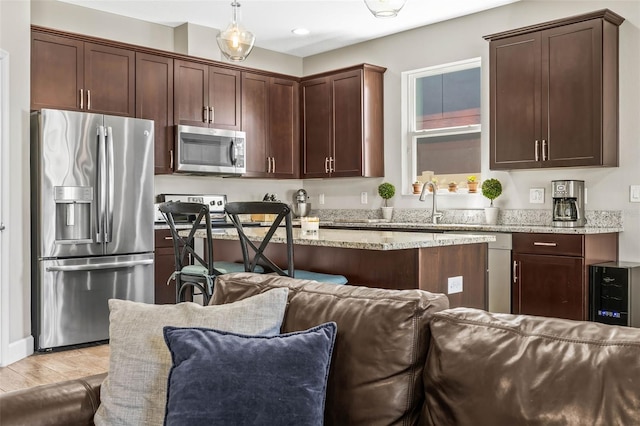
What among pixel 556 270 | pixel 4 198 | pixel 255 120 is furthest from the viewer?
pixel 255 120

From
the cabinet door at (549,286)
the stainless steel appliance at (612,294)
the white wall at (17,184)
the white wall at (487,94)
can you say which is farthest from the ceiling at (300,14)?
the stainless steel appliance at (612,294)

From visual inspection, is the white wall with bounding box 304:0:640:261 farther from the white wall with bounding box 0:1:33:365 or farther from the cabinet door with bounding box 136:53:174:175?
the white wall with bounding box 0:1:33:365

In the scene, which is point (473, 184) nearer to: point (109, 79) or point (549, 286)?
point (549, 286)

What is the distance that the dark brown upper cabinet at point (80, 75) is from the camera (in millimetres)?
4695

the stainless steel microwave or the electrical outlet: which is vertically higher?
the stainless steel microwave

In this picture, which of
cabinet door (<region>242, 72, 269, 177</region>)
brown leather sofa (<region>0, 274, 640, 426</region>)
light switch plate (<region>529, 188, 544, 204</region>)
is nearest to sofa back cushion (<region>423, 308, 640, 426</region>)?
brown leather sofa (<region>0, 274, 640, 426</region>)

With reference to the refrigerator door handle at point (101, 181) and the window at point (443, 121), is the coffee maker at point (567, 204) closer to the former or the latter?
the window at point (443, 121)

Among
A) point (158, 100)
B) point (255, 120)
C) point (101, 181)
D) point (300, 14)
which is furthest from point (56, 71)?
point (300, 14)

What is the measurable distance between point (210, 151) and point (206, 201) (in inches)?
21.1

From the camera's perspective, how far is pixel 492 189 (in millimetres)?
5078

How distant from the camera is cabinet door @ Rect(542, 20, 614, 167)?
432cm

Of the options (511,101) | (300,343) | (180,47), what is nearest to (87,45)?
(180,47)

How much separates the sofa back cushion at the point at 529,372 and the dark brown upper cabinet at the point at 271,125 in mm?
4969

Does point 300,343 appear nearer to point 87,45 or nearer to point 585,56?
point 585,56
